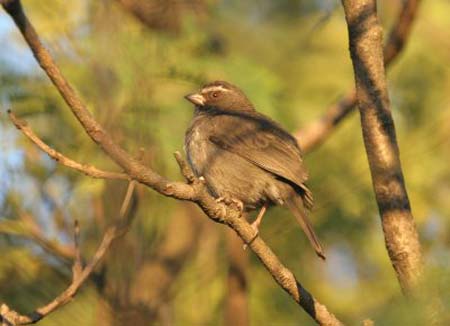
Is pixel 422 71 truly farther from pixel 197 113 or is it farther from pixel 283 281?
pixel 283 281

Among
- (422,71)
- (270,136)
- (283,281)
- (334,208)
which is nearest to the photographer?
(283,281)

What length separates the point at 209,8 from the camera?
821 centimetres

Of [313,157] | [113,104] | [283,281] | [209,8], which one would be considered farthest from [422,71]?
[283,281]

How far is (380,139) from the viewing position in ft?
15.3

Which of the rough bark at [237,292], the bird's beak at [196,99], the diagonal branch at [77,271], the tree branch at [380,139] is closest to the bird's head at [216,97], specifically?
the bird's beak at [196,99]

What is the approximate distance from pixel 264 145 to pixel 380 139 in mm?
1775

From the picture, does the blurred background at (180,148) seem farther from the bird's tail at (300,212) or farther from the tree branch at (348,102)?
the bird's tail at (300,212)

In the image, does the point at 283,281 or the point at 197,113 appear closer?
the point at 283,281

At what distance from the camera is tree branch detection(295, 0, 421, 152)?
20.4 ft

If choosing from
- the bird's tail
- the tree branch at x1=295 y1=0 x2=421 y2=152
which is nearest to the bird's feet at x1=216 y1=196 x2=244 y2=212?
the bird's tail

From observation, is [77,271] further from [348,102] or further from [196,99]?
[348,102]

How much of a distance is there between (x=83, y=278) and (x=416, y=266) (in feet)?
5.42

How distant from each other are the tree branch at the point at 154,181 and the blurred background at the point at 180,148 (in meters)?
1.43

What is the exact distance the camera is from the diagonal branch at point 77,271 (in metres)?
4.39
